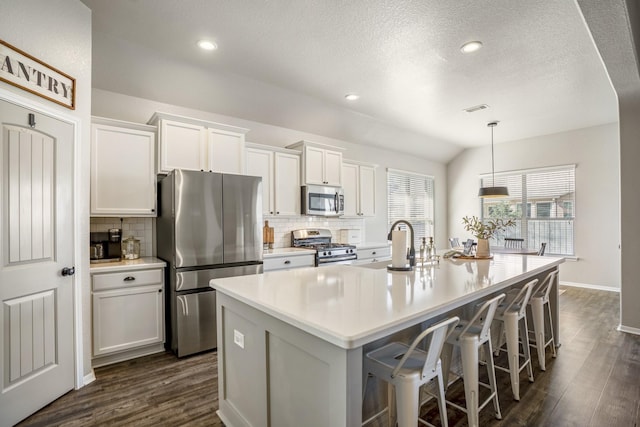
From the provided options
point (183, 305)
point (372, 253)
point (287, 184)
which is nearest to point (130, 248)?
point (183, 305)

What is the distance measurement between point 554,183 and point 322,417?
691cm

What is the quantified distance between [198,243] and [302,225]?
2.10 metres

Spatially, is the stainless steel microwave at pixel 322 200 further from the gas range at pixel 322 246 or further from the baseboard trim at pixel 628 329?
the baseboard trim at pixel 628 329

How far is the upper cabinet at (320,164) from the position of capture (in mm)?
4652

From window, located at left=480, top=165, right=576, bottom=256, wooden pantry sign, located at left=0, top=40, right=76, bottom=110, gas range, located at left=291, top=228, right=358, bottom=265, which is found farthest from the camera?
window, located at left=480, top=165, right=576, bottom=256

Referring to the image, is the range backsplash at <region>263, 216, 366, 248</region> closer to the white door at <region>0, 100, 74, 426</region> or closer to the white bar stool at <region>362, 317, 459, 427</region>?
the white door at <region>0, 100, 74, 426</region>

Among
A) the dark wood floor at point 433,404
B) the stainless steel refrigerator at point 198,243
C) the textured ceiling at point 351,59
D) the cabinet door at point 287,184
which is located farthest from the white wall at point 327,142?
the dark wood floor at point 433,404

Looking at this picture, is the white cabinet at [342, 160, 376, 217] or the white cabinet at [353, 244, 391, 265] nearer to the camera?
the white cabinet at [353, 244, 391, 265]

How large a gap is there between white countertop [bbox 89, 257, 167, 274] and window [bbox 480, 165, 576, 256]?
22.2 ft

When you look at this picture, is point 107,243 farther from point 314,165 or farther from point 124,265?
point 314,165

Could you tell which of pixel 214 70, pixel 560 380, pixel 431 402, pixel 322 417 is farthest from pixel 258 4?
pixel 560 380

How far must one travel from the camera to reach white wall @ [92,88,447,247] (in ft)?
11.4

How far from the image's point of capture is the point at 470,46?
9.73 feet

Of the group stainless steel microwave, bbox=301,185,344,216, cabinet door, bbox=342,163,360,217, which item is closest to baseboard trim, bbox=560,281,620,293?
cabinet door, bbox=342,163,360,217
